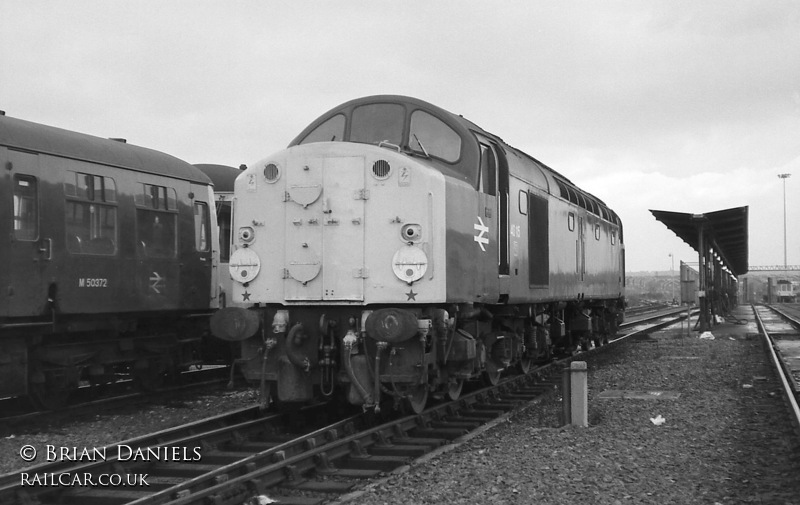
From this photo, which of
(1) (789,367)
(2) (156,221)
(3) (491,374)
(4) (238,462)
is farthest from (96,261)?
(1) (789,367)

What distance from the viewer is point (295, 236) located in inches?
336

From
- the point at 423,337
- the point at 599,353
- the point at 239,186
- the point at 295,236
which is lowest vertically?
the point at 599,353

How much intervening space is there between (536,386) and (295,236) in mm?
5546

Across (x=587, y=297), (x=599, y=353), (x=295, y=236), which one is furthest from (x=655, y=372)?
(x=295, y=236)

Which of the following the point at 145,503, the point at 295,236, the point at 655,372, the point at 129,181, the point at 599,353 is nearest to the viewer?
the point at 145,503

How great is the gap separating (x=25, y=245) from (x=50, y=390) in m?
2.12

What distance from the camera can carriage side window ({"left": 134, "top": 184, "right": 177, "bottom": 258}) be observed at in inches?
440

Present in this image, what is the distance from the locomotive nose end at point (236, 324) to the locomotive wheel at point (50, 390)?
3.16 meters

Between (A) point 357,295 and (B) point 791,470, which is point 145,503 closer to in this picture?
(A) point 357,295

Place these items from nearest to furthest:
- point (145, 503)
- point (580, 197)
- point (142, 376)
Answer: point (145, 503) → point (142, 376) → point (580, 197)

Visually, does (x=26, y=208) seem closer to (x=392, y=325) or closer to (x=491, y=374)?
(x=392, y=325)

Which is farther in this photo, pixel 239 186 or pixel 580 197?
pixel 580 197

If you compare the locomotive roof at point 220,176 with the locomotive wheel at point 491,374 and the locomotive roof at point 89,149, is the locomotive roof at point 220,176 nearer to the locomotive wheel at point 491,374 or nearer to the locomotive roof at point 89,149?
the locomotive roof at point 89,149

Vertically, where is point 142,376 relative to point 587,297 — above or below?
below
